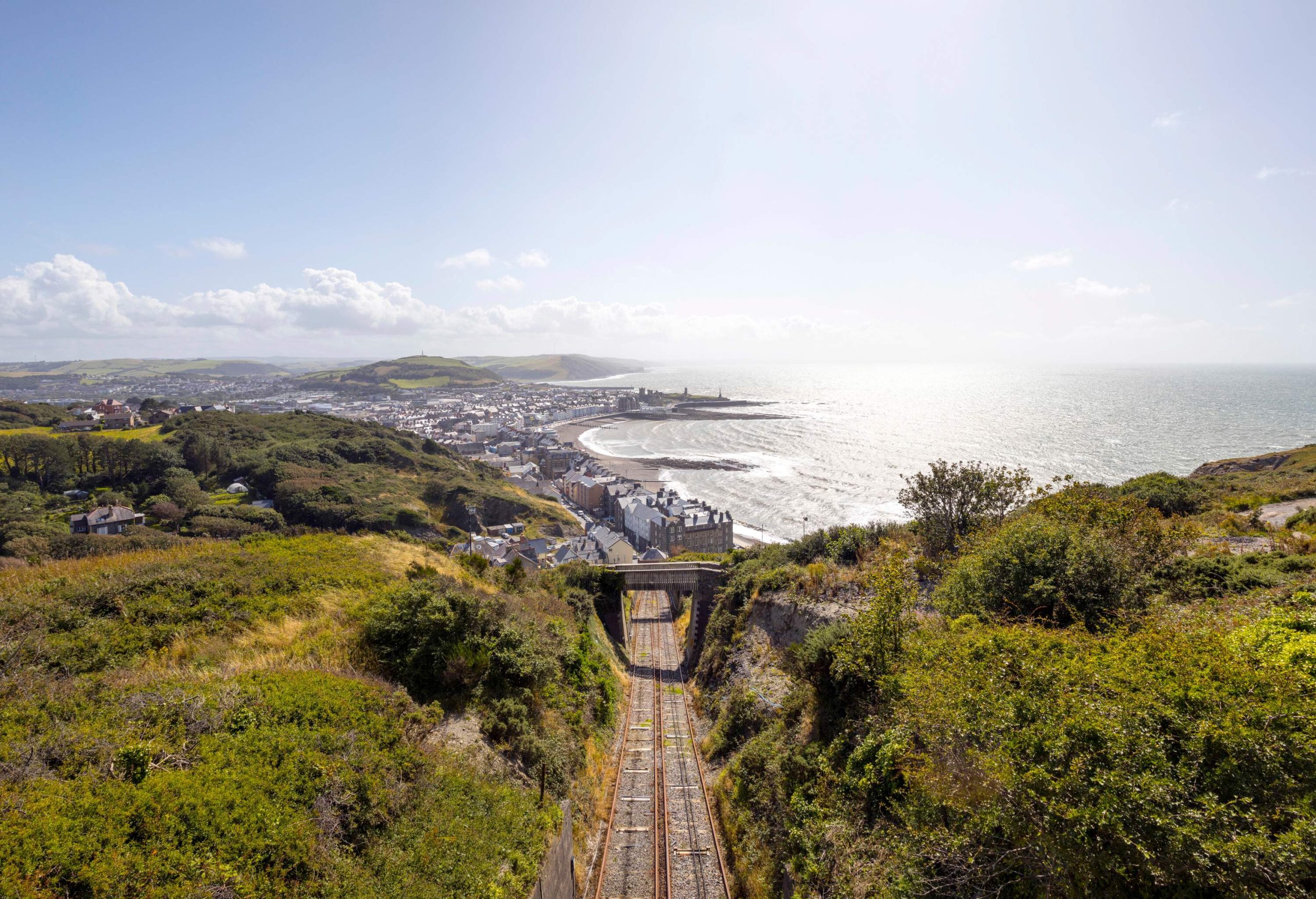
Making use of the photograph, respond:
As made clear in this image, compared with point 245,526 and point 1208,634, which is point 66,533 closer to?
point 245,526

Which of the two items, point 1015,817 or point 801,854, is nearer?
point 1015,817

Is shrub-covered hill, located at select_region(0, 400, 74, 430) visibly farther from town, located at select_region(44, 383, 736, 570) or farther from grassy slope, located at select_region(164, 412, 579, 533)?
grassy slope, located at select_region(164, 412, 579, 533)

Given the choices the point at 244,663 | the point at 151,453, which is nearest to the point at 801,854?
the point at 244,663

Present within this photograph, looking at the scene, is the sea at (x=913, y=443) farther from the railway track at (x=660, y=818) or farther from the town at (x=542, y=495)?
the railway track at (x=660, y=818)

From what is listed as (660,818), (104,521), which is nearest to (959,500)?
(660,818)

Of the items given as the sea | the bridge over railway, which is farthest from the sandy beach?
the bridge over railway

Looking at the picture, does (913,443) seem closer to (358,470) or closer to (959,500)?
(959,500)
